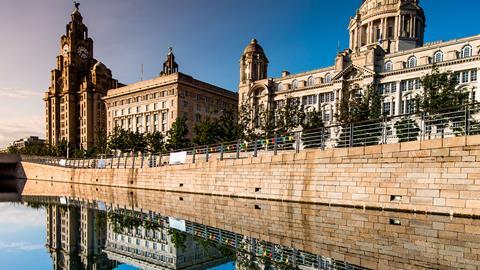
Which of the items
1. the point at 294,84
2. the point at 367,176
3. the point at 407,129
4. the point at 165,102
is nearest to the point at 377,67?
the point at 294,84

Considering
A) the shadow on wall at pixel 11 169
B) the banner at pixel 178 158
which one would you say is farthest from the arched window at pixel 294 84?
the shadow on wall at pixel 11 169

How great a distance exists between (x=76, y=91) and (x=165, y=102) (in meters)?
51.8

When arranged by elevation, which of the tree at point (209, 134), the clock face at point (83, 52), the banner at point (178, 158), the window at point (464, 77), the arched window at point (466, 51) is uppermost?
the clock face at point (83, 52)

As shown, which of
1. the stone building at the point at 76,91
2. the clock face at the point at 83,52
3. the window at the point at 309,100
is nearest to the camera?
the window at the point at 309,100

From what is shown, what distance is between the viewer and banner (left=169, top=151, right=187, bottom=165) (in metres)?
27.5

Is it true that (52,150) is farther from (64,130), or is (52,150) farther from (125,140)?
(125,140)

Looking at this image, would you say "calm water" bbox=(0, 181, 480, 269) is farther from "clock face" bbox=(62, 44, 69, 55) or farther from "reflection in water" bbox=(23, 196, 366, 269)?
"clock face" bbox=(62, 44, 69, 55)

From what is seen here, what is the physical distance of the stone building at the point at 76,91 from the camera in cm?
11006

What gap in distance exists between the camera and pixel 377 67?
215 ft

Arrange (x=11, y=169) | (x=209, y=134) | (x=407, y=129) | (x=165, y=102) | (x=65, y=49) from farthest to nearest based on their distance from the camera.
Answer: (x=65, y=49)
(x=165, y=102)
(x=11, y=169)
(x=209, y=134)
(x=407, y=129)

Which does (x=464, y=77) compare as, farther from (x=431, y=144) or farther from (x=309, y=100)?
(x=431, y=144)

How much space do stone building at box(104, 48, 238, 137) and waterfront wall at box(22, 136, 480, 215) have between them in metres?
55.8

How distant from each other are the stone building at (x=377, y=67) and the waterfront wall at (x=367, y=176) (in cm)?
2902

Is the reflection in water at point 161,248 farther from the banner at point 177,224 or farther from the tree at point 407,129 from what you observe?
the tree at point 407,129
